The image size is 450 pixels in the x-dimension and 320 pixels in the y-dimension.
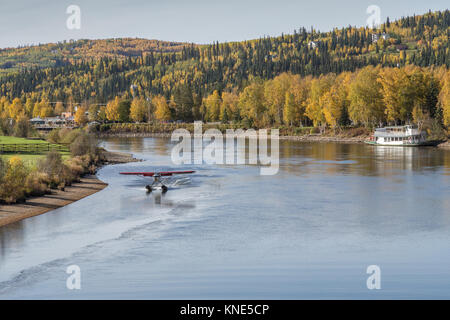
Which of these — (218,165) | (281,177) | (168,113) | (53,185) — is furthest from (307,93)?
(53,185)

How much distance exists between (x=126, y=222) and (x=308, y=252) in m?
11.9

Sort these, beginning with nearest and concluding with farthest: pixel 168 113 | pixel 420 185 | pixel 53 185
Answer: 1. pixel 53 185
2. pixel 420 185
3. pixel 168 113

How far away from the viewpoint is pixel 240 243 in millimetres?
26953

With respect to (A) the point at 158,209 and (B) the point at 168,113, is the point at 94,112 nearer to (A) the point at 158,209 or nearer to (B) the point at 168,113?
(B) the point at 168,113

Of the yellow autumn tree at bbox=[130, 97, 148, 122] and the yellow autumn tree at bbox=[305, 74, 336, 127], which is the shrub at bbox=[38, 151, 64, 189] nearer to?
the yellow autumn tree at bbox=[305, 74, 336, 127]

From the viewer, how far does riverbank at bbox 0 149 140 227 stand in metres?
32.0

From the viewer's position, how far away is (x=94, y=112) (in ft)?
636

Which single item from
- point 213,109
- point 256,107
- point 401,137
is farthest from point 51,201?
point 213,109

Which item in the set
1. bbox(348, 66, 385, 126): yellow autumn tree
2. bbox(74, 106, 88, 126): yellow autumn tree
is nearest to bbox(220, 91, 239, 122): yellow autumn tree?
bbox(348, 66, 385, 126): yellow autumn tree

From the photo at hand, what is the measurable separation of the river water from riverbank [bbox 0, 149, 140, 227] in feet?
2.85

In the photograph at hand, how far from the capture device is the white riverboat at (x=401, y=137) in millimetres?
91875

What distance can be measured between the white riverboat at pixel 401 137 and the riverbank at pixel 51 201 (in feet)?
201

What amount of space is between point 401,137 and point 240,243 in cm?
7464
